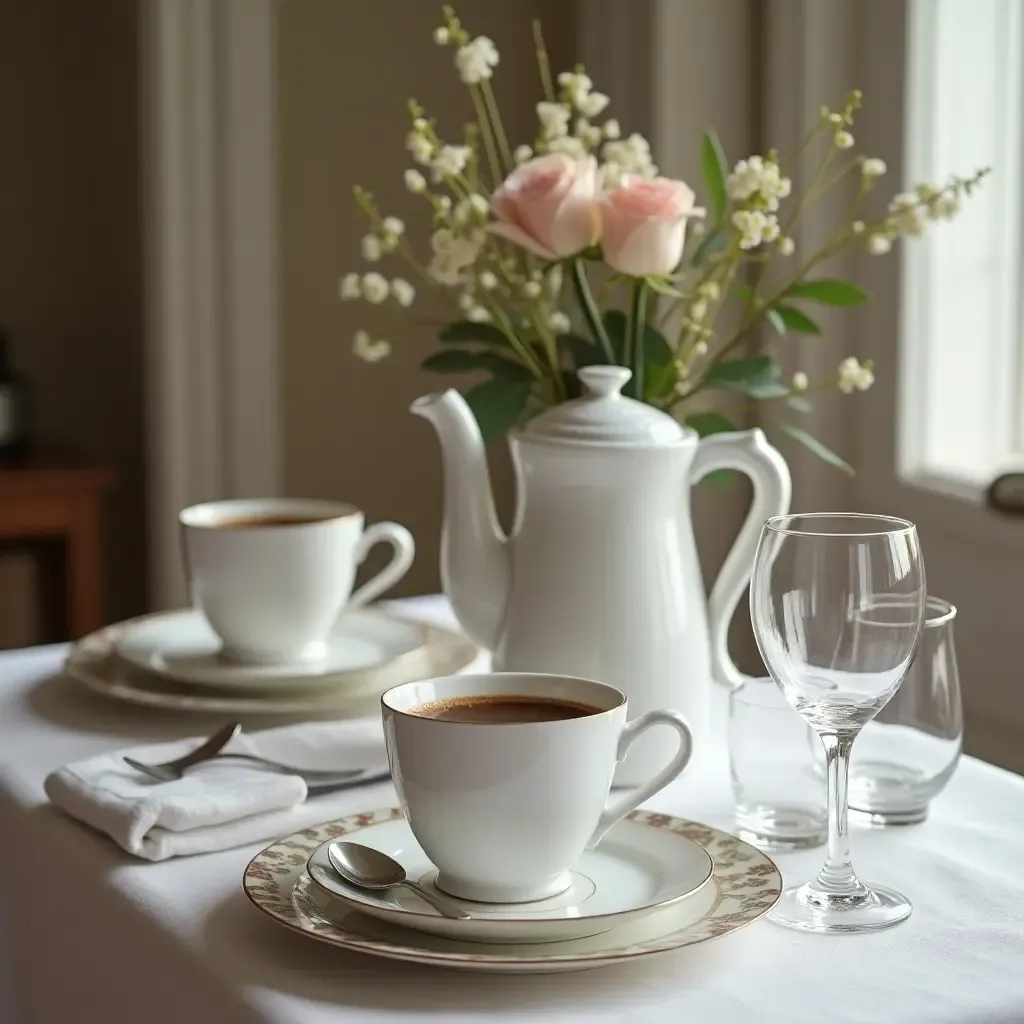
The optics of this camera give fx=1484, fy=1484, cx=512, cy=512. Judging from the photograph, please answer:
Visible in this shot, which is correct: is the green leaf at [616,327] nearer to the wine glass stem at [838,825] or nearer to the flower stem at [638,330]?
the flower stem at [638,330]

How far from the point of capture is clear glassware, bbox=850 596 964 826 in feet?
2.82

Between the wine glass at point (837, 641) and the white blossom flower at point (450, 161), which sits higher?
the white blossom flower at point (450, 161)

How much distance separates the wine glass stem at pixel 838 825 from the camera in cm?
72

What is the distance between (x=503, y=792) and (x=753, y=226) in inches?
17.8

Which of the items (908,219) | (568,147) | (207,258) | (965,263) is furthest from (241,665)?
Answer: (207,258)

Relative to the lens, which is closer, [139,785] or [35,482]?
[139,785]

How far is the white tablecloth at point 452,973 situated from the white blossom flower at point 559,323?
0.36 m

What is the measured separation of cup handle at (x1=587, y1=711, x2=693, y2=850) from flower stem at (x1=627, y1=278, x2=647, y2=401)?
1.16 ft

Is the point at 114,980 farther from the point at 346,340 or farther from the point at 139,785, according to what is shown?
the point at 346,340

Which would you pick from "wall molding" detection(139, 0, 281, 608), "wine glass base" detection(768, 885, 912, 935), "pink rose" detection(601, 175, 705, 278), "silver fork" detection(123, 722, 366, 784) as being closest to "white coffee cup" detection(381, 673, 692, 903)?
"wine glass base" detection(768, 885, 912, 935)

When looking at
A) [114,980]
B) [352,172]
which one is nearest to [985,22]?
[352,172]

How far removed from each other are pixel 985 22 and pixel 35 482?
4.84 feet

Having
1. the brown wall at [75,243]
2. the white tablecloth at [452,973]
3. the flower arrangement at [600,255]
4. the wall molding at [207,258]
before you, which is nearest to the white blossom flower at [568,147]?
the flower arrangement at [600,255]

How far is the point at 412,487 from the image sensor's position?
249cm
